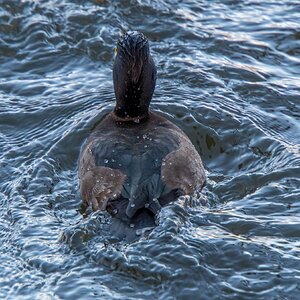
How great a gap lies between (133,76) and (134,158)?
1.28 m

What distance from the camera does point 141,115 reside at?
9953 mm

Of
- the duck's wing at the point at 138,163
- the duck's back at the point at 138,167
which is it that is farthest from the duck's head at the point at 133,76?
the duck's wing at the point at 138,163

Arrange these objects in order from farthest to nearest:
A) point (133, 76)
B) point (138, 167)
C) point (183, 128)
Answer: point (183, 128), point (133, 76), point (138, 167)

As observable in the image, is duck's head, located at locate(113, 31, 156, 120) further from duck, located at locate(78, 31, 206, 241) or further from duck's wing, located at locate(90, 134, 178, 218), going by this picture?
duck's wing, located at locate(90, 134, 178, 218)

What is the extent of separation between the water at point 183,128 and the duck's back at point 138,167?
0.23 m

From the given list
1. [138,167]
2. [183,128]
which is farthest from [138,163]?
[183,128]

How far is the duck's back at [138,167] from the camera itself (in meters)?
8.57

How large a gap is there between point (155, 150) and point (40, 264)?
179 cm

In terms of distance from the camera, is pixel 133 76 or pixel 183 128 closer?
pixel 133 76

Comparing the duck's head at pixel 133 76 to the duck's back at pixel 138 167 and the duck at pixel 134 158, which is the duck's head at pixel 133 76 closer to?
the duck at pixel 134 158

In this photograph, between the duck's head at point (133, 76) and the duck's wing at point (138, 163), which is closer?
the duck's wing at point (138, 163)

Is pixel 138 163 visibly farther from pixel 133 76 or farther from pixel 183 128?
pixel 183 128

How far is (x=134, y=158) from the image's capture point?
8758mm

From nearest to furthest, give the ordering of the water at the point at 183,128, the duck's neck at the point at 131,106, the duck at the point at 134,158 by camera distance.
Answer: the water at the point at 183,128
the duck at the point at 134,158
the duck's neck at the point at 131,106
